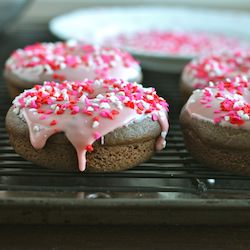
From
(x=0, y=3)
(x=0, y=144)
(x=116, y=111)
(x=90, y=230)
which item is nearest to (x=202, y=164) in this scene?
(x=116, y=111)

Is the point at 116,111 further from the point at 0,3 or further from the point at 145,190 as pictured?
the point at 0,3

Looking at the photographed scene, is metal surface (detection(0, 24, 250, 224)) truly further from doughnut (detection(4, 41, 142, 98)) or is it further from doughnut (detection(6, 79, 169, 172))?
doughnut (detection(4, 41, 142, 98))

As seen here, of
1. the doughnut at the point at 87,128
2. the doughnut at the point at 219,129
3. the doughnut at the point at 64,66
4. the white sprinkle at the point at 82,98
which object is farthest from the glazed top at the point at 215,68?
the white sprinkle at the point at 82,98

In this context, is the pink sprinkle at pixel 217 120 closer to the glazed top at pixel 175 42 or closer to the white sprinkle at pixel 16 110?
the white sprinkle at pixel 16 110

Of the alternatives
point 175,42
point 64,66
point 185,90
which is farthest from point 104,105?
point 175,42

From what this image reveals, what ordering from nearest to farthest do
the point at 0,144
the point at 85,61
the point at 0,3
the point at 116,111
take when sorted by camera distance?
1. the point at 116,111
2. the point at 0,144
3. the point at 85,61
4. the point at 0,3
